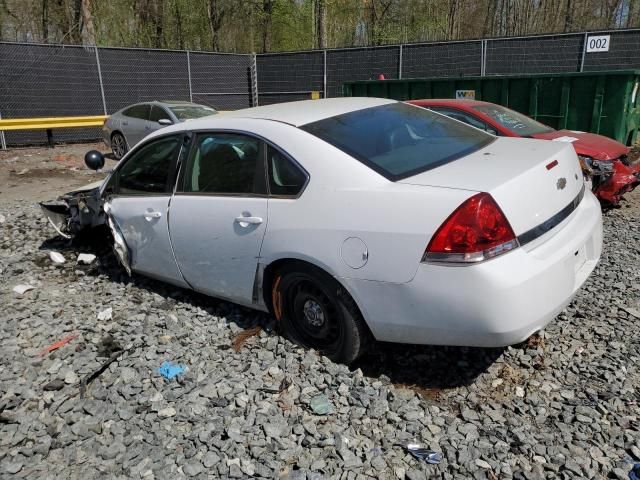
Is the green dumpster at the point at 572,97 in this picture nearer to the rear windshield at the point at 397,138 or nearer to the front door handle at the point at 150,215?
the rear windshield at the point at 397,138

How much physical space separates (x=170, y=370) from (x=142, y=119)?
10.5m

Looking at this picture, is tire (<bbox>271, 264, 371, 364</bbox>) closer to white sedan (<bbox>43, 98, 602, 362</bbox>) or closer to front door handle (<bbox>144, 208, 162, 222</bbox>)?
white sedan (<bbox>43, 98, 602, 362</bbox>)

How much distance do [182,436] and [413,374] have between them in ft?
4.68

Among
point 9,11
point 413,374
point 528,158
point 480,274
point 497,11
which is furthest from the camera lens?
point 497,11

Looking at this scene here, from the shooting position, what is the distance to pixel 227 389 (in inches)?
119

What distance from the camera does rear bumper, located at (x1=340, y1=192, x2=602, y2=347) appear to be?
8.25ft

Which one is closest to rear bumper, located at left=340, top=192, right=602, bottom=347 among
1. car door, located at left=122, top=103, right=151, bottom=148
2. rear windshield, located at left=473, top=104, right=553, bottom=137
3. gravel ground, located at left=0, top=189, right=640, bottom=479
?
gravel ground, located at left=0, top=189, right=640, bottom=479

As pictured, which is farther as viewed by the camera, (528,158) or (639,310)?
(639,310)

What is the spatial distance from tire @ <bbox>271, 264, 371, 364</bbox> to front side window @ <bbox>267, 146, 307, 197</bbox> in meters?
0.46

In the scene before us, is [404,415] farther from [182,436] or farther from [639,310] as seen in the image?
[639,310]

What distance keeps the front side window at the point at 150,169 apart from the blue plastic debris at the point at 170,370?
133 cm

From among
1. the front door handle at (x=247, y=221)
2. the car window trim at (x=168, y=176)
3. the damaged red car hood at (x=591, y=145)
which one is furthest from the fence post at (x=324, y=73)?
the front door handle at (x=247, y=221)

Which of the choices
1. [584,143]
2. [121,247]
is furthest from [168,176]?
[584,143]

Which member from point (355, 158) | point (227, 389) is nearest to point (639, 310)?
point (355, 158)
